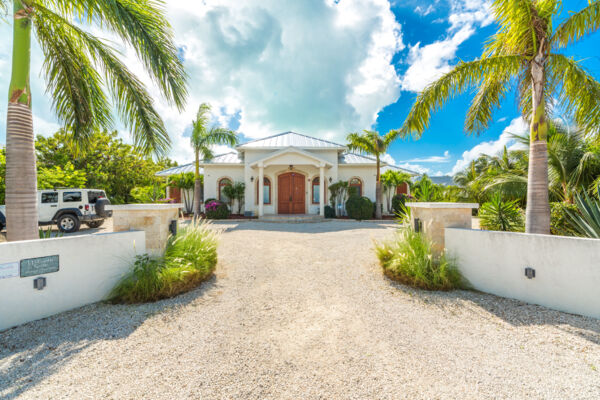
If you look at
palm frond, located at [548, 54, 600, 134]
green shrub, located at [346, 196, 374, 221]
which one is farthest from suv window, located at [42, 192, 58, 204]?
palm frond, located at [548, 54, 600, 134]

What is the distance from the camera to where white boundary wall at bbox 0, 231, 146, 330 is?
2766mm

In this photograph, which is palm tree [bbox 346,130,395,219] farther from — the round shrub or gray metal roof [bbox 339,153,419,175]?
the round shrub

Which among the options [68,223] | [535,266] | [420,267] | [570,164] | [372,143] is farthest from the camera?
[372,143]

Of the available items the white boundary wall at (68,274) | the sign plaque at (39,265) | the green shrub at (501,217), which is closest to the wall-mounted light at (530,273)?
the green shrub at (501,217)

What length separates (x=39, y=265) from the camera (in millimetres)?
2914

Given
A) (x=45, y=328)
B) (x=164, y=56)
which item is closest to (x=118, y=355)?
(x=45, y=328)

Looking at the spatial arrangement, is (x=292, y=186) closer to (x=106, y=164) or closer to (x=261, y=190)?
(x=261, y=190)

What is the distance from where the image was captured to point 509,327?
289 cm

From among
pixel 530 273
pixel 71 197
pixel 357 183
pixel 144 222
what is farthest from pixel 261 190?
pixel 530 273

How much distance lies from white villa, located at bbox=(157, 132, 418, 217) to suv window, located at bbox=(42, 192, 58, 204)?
7.27 metres

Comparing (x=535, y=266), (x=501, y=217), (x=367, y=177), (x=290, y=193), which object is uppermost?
(x=367, y=177)

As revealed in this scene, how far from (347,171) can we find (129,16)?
14.2m

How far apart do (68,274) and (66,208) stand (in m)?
9.17

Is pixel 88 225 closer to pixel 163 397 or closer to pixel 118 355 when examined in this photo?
pixel 118 355
